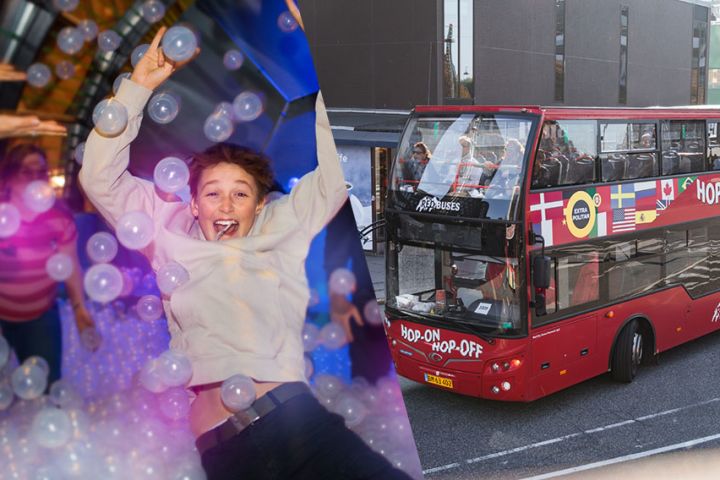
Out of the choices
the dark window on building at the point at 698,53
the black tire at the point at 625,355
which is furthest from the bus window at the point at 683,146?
the dark window on building at the point at 698,53

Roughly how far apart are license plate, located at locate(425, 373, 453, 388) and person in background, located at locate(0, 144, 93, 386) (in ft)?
25.4

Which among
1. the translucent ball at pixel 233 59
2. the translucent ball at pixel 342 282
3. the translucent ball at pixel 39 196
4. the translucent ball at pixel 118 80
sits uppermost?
the translucent ball at pixel 233 59

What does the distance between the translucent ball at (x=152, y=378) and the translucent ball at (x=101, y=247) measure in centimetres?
26

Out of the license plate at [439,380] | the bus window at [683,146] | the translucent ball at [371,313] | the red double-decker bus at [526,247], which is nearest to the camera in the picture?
the translucent ball at [371,313]

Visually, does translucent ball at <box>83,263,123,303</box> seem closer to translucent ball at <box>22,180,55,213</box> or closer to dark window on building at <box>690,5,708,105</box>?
translucent ball at <box>22,180,55,213</box>

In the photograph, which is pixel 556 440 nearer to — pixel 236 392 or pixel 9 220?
pixel 236 392

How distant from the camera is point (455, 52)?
826 inches

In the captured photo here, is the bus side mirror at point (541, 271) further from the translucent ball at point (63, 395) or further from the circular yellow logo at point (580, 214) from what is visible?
the translucent ball at point (63, 395)

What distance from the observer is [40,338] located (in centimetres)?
183

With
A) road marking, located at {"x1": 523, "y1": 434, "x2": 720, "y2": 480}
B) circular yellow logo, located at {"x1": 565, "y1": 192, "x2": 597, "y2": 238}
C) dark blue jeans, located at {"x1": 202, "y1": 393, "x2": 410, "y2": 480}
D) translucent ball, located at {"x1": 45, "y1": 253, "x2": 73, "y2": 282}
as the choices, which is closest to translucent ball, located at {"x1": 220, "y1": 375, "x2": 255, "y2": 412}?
dark blue jeans, located at {"x1": 202, "y1": 393, "x2": 410, "y2": 480}

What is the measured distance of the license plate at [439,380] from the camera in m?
9.34

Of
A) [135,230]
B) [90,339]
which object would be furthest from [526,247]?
[90,339]

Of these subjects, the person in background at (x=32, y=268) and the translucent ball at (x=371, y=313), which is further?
the translucent ball at (x=371, y=313)

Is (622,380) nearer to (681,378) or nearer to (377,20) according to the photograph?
(681,378)
